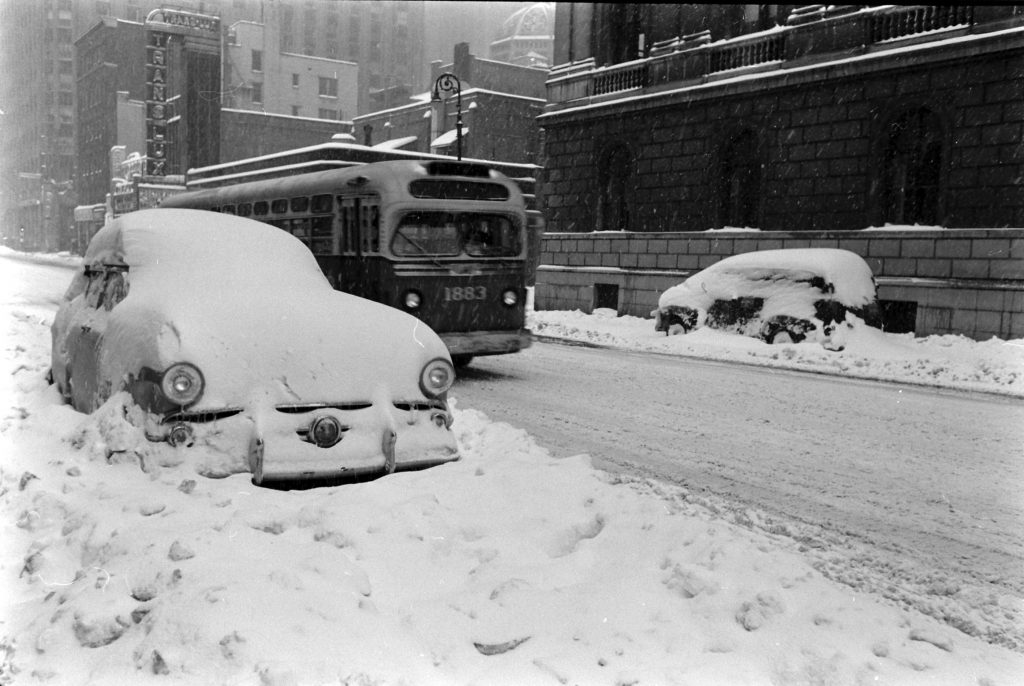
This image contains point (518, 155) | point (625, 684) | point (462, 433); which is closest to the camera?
point (625, 684)

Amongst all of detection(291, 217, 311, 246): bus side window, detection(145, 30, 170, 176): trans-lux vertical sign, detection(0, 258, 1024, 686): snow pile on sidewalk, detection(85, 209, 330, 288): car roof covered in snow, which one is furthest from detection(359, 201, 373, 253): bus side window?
detection(145, 30, 170, 176): trans-lux vertical sign

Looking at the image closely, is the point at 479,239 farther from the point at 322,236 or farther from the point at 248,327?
the point at 248,327

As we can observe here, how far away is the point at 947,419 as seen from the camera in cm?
952

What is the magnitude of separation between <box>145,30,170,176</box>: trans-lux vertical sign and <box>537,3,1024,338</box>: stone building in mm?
37944

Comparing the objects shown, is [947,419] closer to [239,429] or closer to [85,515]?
[239,429]

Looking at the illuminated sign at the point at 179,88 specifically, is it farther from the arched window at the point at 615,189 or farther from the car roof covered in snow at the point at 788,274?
the car roof covered in snow at the point at 788,274

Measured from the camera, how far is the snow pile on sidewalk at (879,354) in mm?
13039

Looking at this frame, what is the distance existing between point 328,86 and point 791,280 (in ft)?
235

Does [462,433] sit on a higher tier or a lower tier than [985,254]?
lower

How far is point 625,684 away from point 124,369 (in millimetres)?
3769

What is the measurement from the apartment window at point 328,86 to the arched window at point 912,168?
68.5m

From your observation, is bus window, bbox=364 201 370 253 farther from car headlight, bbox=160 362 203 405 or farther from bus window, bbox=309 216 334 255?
car headlight, bbox=160 362 203 405

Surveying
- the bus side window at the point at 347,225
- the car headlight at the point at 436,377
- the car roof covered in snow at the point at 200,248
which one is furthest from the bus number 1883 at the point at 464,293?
the car headlight at the point at 436,377

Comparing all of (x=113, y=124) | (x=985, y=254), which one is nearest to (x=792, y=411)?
(x=985, y=254)
